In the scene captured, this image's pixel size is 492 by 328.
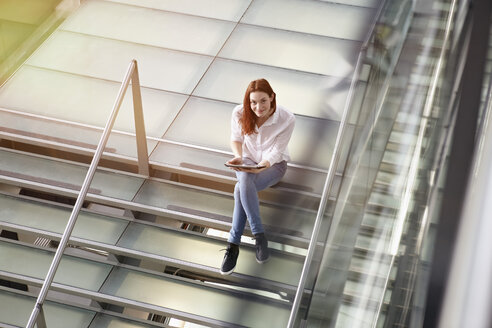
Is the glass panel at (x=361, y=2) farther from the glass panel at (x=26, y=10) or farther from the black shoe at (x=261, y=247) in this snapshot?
the black shoe at (x=261, y=247)

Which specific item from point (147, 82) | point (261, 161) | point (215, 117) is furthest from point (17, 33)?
point (261, 161)

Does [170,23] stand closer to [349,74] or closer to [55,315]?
[349,74]

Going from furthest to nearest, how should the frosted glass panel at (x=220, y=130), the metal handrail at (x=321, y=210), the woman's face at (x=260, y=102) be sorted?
the frosted glass panel at (x=220, y=130)
the woman's face at (x=260, y=102)
the metal handrail at (x=321, y=210)

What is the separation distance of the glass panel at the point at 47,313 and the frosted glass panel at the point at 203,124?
127 cm

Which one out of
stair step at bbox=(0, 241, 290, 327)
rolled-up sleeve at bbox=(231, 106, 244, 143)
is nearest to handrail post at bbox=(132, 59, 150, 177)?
rolled-up sleeve at bbox=(231, 106, 244, 143)

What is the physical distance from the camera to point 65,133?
14.7 ft

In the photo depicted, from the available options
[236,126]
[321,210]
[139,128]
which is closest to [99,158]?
[139,128]

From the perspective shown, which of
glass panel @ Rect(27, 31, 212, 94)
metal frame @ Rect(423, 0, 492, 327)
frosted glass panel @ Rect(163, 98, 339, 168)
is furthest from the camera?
glass panel @ Rect(27, 31, 212, 94)

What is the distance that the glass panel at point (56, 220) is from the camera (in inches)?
158

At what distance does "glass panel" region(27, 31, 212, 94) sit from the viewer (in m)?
5.00

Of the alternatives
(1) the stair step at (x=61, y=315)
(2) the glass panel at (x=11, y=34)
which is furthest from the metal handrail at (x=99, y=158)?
(2) the glass panel at (x=11, y=34)

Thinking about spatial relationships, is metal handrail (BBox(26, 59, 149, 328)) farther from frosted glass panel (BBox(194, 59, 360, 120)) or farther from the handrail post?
frosted glass panel (BBox(194, 59, 360, 120))

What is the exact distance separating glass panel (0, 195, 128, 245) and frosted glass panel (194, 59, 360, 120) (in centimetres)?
123

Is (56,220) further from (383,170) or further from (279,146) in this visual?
(383,170)
